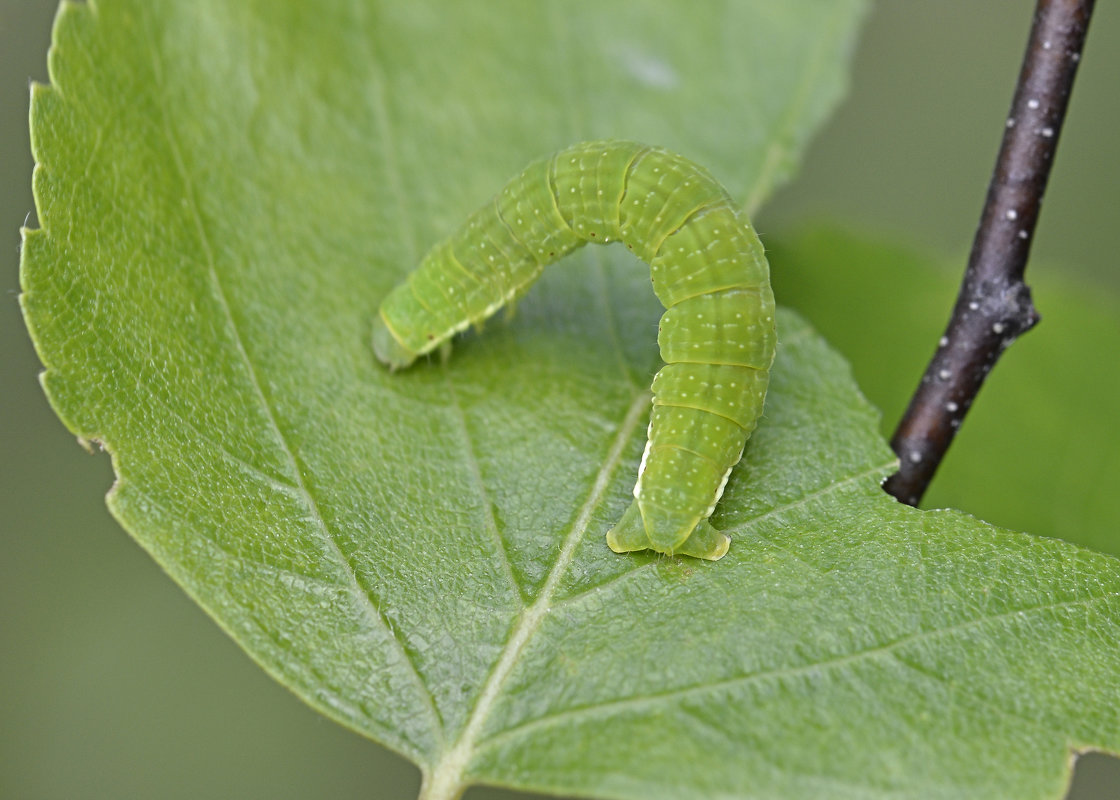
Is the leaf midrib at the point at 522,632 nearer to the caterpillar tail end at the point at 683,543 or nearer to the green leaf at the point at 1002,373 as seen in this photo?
the caterpillar tail end at the point at 683,543

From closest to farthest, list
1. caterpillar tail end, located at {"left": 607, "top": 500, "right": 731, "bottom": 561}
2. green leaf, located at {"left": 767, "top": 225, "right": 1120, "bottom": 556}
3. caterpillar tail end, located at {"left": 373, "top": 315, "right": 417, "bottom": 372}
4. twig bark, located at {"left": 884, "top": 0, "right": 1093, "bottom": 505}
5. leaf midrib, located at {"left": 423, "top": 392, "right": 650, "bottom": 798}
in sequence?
leaf midrib, located at {"left": 423, "top": 392, "right": 650, "bottom": 798}, caterpillar tail end, located at {"left": 607, "top": 500, "right": 731, "bottom": 561}, twig bark, located at {"left": 884, "top": 0, "right": 1093, "bottom": 505}, caterpillar tail end, located at {"left": 373, "top": 315, "right": 417, "bottom": 372}, green leaf, located at {"left": 767, "top": 225, "right": 1120, "bottom": 556}

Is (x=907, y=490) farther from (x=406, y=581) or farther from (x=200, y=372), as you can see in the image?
(x=200, y=372)

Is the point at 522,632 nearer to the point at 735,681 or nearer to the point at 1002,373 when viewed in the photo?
the point at 735,681

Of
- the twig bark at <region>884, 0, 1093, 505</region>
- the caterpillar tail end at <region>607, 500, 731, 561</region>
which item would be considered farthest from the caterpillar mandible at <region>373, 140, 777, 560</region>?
the twig bark at <region>884, 0, 1093, 505</region>

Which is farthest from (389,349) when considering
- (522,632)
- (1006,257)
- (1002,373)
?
(1002,373)

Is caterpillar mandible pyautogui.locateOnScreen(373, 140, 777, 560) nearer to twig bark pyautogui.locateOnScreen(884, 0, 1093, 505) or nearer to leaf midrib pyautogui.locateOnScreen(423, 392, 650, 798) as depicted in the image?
leaf midrib pyautogui.locateOnScreen(423, 392, 650, 798)

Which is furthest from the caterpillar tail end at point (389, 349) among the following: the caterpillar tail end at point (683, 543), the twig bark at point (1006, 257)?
the twig bark at point (1006, 257)
